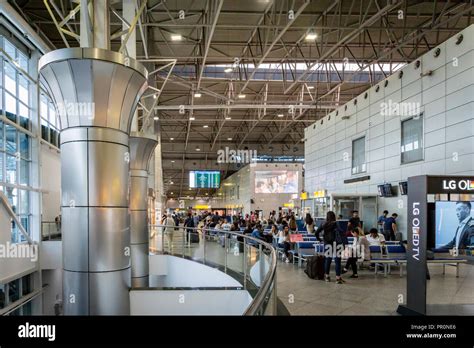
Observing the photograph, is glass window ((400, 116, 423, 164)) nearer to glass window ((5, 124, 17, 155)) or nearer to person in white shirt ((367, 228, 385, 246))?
person in white shirt ((367, 228, 385, 246))

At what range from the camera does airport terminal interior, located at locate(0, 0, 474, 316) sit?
5.20 metres

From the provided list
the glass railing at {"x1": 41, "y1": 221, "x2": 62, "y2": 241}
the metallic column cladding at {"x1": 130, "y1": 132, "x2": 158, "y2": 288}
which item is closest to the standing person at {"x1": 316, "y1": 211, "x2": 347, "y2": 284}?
the metallic column cladding at {"x1": 130, "y1": 132, "x2": 158, "y2": 288}

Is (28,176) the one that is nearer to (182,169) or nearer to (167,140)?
(167,140)

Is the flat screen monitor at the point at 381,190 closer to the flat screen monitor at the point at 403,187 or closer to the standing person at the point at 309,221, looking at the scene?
the flat screen monitor at the point at 403,187

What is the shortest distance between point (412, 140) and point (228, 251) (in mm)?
8947

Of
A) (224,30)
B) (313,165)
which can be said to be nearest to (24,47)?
(224,30)

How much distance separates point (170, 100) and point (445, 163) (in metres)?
20.8

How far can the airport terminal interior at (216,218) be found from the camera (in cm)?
520

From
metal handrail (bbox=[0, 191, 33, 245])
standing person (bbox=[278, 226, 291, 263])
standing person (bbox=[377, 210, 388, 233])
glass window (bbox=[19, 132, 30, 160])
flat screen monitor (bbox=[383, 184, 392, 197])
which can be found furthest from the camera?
flat screen monitor (bbox=[383, 184, 392, 197])

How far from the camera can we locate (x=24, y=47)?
12656 mm

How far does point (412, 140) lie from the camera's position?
13.4 meters

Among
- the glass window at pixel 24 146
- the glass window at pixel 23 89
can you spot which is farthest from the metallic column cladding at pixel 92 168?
the glass window at pixel 24 146

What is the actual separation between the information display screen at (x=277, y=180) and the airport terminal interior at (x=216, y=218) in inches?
275

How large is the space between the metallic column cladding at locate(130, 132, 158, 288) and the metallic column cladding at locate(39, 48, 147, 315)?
4.16 meters
